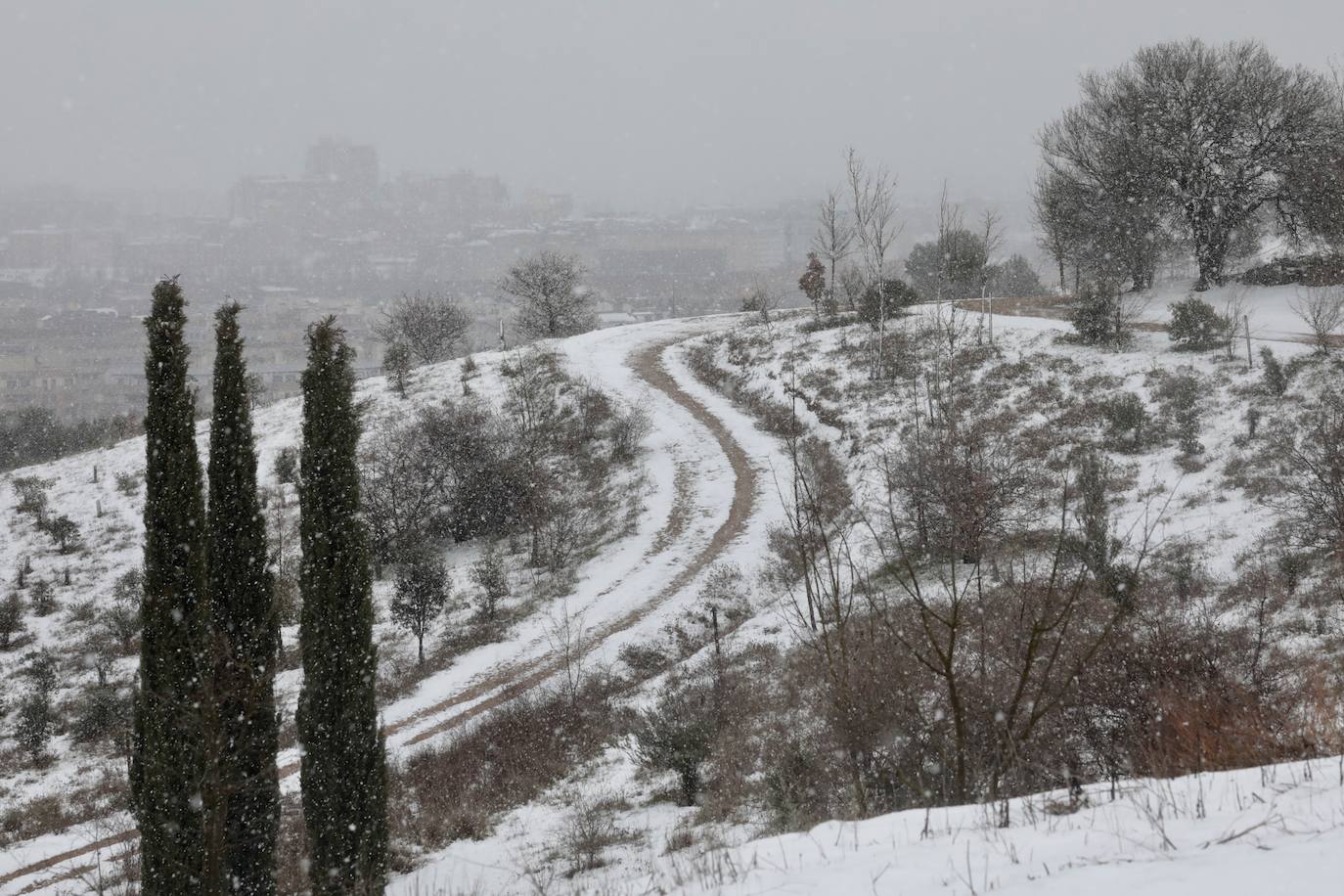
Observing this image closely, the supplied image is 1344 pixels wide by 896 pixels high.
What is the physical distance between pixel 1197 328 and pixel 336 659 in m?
27.3

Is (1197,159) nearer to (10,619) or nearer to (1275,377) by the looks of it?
(1275,377)

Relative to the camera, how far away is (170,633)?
7672mm

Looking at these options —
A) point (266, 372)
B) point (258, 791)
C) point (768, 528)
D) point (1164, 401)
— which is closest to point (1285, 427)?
point (1164, 401)

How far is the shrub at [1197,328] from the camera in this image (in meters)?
25.2

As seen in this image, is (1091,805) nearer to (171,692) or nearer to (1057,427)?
(171,692)

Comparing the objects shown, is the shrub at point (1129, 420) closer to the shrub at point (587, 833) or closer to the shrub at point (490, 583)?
the shrub at point (490, 583)

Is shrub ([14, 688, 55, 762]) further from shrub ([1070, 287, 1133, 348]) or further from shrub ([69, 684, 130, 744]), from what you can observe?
shrub ([1070, 287, 1133, 348])

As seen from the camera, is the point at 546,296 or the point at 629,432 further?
the point at 546,296

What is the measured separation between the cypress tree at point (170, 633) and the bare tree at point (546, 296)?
45.3m

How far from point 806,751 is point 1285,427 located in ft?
51.6

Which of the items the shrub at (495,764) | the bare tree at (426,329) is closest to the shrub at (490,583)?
the shrub at (495,764)

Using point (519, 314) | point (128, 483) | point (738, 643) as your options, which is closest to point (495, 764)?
point (738, 643)

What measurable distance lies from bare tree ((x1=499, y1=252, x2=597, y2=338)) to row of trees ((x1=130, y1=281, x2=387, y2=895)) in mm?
44487

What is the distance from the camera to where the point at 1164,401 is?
22344 mm
